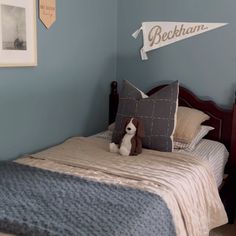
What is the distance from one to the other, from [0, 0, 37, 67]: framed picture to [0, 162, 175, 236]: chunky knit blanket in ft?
2.56

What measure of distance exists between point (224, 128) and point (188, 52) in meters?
0.69

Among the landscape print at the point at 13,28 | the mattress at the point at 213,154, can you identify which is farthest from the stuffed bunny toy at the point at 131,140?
the landscape print at the point at 13,28

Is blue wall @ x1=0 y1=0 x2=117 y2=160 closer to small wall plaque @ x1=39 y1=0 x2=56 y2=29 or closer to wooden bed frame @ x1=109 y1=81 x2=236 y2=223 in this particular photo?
small wall plaque @ x1=39 y1=0 x2=56 y2=29

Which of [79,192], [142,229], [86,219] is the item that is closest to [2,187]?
[79,192]

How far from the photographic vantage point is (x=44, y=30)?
2.48 m

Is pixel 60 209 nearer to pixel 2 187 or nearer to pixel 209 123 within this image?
pixel 2 187

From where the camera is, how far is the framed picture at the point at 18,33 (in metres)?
2.17

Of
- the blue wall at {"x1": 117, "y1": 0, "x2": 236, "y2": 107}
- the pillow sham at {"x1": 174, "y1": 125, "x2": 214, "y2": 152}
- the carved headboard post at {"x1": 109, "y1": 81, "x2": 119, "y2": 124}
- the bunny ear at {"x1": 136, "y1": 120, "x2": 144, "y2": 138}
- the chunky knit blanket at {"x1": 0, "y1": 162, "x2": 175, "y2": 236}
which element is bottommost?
the chunky knit blanket at {"x1": 0, "y1": 162, "x2": 175, "y2": 236}

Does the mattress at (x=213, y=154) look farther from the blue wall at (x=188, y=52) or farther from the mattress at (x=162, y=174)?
the blue wall at (x=188, y=52)

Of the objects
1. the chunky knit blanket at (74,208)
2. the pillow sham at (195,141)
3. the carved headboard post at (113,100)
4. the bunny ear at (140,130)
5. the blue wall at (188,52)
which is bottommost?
the chunky knit blanket at (74,208)

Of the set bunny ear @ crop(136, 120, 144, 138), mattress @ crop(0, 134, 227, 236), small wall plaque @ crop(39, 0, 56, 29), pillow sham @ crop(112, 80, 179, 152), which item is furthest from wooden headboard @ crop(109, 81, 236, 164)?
small wall plaque @ crop(39, 0, 56, 29)

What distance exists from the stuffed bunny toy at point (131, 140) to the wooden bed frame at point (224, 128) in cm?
65

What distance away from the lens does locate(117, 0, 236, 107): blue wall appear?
9.00ft

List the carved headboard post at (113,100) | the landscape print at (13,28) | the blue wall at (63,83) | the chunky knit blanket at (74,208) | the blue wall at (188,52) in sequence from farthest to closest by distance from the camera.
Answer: the carved headboard post at (113,100)
the blue wall at (188,52)
the blue wall at (63,83)
the landscape print at (13,28)
the chunky knit blanket at (74,208)
